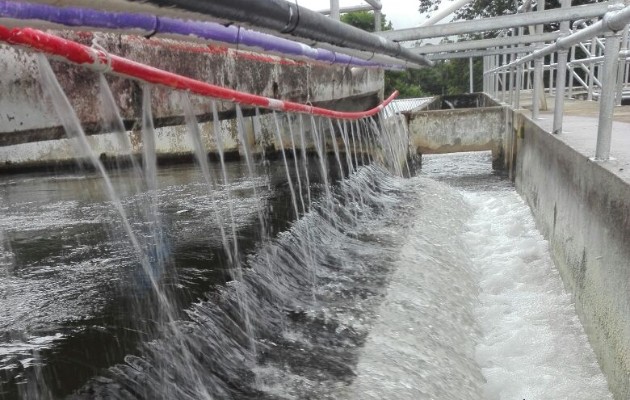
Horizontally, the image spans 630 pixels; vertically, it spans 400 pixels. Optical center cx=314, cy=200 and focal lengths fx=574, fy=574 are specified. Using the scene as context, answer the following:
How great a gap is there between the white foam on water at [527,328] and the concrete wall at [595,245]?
112mm

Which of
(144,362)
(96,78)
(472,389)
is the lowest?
(472,389)

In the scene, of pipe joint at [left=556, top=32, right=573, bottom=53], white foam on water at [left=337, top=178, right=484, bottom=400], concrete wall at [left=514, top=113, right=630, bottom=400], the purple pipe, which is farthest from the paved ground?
the purple pipe

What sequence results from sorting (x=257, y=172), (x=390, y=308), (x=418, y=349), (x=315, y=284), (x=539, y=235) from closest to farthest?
(x=418, y=349) → (x=390, y=308) → (x=315, y=284) → (x=539, y=235) → (x=257, y=172)

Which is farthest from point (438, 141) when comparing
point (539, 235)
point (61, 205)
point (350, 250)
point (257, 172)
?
point (61, 205)

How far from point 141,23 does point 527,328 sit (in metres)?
3.21

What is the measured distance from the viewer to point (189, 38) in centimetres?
275

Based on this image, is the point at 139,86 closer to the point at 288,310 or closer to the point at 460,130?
the point at 288,310

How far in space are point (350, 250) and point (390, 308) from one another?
147 centimetres

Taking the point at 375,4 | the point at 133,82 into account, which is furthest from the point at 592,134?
the point at 375,4

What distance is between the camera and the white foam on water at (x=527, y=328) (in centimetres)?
330

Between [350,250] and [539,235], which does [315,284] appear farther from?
[539,235]

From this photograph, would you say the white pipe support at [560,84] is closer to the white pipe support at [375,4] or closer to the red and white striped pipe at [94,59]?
the red and white striped pipe at [94,59]

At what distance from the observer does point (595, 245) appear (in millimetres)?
3543

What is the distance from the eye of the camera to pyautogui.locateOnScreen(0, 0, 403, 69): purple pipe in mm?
1717
